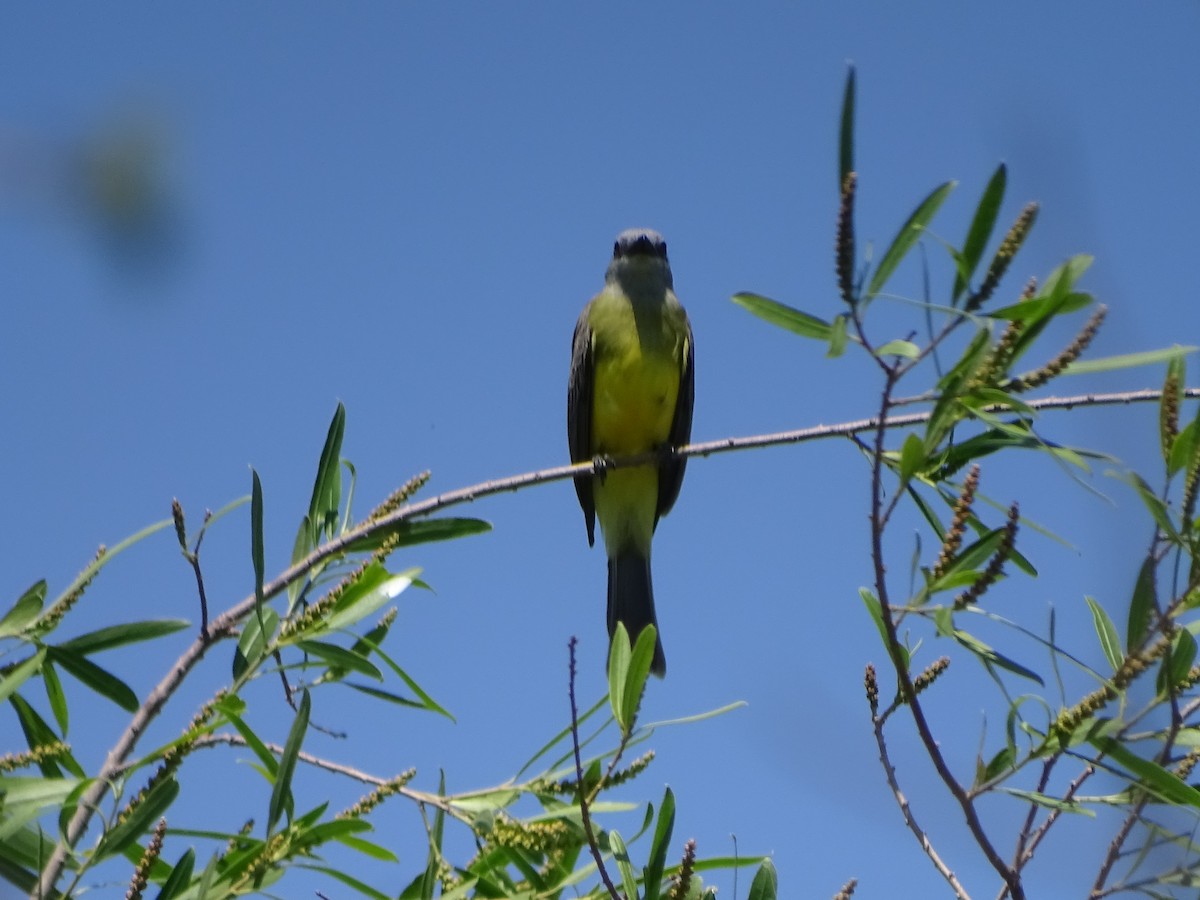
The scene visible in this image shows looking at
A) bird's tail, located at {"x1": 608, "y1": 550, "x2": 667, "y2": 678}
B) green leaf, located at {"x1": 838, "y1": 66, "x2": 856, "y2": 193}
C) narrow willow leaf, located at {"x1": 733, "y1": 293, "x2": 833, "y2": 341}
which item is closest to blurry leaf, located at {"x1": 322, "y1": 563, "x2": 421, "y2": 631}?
narrow willow leaf, located at {"x1": 733, "y1": 293, "x2": 833, "y2": 341}

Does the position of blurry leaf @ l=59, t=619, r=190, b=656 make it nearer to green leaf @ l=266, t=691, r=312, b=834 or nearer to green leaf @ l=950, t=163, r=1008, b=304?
green leaf @ l=266, t=691, r=312, b=834

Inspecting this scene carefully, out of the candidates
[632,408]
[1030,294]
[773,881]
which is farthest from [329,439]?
[632,408]

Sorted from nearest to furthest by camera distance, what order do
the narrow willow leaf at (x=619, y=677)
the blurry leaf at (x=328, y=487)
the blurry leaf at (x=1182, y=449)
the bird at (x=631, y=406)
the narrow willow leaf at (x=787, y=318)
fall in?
the blurry leaf at (x=1182, y=449) < the narrow willow leaf at (x=787, y=318) < the narrow willow leaf at (x=619, y=677) < the blurry leaf at (x=328, y=487) < the bird at (x=631, y=406)

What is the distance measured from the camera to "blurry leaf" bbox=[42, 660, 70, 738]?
9.16 feet

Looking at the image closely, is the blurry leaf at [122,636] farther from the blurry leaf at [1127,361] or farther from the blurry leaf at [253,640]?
the blurry leaf at [1127,361]

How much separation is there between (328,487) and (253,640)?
556 mm

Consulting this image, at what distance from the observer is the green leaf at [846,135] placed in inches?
85.5

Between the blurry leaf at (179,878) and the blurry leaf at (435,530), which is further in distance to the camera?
the blurry leaf at (435,530)

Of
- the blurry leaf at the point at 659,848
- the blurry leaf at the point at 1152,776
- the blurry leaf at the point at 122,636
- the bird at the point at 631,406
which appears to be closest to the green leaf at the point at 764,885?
the blurry leaf at the point at 659,848

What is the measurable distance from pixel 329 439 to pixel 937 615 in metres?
1.54

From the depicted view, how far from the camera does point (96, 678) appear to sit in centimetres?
267

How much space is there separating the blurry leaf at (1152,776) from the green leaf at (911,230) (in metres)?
0.87

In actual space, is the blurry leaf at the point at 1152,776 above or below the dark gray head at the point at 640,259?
below

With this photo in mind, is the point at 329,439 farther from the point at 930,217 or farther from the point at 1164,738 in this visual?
the point at 1164,738
